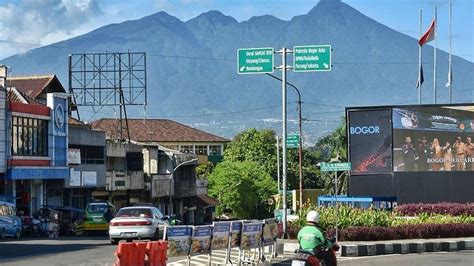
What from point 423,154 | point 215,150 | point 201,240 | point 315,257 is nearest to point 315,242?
point 315,257

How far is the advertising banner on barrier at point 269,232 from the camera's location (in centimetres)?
2293

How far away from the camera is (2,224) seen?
3616cm

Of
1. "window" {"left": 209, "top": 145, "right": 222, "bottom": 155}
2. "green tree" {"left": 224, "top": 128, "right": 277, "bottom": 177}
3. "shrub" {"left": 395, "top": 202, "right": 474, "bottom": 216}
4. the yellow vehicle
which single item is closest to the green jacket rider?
"shrub" {"left": 395, "top": 202, "right": 474, "bottom": 216}

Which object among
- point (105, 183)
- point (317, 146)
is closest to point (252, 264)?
point (105, 183)

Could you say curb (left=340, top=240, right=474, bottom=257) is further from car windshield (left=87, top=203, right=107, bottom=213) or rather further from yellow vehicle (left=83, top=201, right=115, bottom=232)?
car windshield (left=87, top=203, right=107, bottom=213)

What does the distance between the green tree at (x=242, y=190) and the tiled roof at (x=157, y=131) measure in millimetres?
15761

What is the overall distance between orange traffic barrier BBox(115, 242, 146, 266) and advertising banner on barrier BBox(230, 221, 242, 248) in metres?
4.07

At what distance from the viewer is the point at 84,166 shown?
59312 mm

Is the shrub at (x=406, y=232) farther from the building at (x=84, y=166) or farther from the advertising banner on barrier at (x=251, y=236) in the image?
the building at (x=84, y=166)

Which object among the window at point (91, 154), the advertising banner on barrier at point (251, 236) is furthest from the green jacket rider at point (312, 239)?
the window at point (91, 154)

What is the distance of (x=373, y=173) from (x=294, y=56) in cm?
2224

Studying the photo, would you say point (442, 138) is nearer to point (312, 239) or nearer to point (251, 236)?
point (251, 236)

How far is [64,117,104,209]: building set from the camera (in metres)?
57.2

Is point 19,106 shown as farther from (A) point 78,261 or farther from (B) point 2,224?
(A) point 78,261
